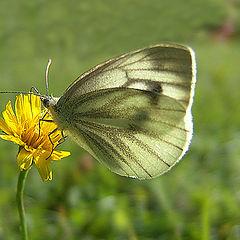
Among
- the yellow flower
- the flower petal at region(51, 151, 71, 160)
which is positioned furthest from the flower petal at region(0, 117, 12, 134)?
the flower petal at region(51, 151, 71, 160)

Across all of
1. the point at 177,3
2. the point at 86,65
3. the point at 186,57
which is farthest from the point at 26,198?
the point at 177,3

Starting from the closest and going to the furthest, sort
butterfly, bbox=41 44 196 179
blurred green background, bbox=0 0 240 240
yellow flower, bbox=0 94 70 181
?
yellow flower, bbox=0 94 70 181 < butterfly, bbox=41 44 196 179 < blurred green background, bbox=0 0 240 240

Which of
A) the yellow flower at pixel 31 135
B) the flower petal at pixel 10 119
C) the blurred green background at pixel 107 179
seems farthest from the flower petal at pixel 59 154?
the blurred green background at pixel 107 179

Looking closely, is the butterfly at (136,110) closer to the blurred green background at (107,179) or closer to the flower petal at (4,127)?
the flower petal at (4,127)

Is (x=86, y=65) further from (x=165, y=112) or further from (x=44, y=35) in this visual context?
(x=165, y=112)

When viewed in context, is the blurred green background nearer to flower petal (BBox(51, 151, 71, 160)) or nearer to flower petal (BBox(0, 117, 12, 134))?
flower petal (BBox(51, 151, 71, 160))

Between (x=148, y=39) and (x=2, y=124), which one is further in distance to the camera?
(x=148, y=39)
